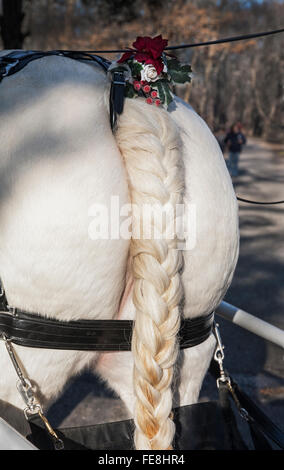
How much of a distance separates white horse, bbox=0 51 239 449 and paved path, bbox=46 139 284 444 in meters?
0.35

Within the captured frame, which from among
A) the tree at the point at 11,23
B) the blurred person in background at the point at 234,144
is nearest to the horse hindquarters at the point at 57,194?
the tree at the point at 11,23

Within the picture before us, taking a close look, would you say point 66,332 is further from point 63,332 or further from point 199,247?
point 199,247

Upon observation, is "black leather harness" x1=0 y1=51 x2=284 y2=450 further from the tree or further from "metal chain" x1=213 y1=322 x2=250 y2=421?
the tree

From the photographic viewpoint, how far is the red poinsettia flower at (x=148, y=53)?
3.87ft

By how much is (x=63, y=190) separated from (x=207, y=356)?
0.66 metres

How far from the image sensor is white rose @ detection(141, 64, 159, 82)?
1.16 metres

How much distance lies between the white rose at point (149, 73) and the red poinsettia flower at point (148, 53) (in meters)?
0.01

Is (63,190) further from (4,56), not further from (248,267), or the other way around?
(248,267)

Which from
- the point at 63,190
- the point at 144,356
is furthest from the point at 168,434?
the point at 63,190

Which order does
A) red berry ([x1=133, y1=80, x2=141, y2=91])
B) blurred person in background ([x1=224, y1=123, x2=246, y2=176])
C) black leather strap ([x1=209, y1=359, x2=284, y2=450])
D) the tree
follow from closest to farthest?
1. red berry ([x1=133, y1=80, x2=141, y2=91])
2. black leather strap ([x1=209, y1=359, x2=284, y2=450])
3. the tree
4. blurred person in background ([x1=224, y1=123, x2=246, y2=176])

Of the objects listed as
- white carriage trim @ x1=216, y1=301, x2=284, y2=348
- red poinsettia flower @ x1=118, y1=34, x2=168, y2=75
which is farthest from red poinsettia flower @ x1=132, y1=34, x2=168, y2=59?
white carriage trim @ x1=216, y1=301, x2=284, y2=348

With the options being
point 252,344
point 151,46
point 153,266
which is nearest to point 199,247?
point 153,266

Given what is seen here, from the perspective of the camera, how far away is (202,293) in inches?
48.4

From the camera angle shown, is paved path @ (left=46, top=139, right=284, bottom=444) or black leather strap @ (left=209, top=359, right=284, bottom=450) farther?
paved path @ (left=46, top=139, right=284, bottom=444)
